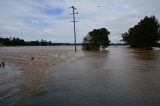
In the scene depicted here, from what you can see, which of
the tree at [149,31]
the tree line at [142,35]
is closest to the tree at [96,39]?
the tree line at [142,35]

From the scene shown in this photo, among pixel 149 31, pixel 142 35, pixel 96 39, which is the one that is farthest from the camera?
pixel 96 39

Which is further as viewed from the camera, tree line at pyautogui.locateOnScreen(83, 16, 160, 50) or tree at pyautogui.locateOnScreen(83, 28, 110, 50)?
tree at pyautogui.locateOnScreen(83, 28, 110, 50)

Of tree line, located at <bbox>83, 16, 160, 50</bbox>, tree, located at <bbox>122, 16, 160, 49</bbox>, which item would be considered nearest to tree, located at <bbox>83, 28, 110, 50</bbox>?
tree line, located at <bbox>83, 16, 160, 50</bbox>

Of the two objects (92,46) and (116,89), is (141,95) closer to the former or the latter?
(116,89)

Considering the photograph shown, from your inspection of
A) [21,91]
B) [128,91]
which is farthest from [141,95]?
[21,91]

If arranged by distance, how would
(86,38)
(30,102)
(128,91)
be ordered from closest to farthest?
(30,102) < (128,91) < (86,38)

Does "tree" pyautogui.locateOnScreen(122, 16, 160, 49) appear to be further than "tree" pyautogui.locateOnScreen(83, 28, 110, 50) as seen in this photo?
No

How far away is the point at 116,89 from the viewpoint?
26.5 feet

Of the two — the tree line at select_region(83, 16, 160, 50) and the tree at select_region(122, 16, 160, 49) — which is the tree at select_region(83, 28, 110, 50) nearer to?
the tree line at select_region(83, 16, 160, 50)

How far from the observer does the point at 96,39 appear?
216 feet

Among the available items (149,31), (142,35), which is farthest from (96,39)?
(149,31)

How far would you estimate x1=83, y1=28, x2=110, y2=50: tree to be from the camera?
65125mm

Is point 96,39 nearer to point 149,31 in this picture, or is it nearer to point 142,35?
point 142,35

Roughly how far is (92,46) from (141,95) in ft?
191
